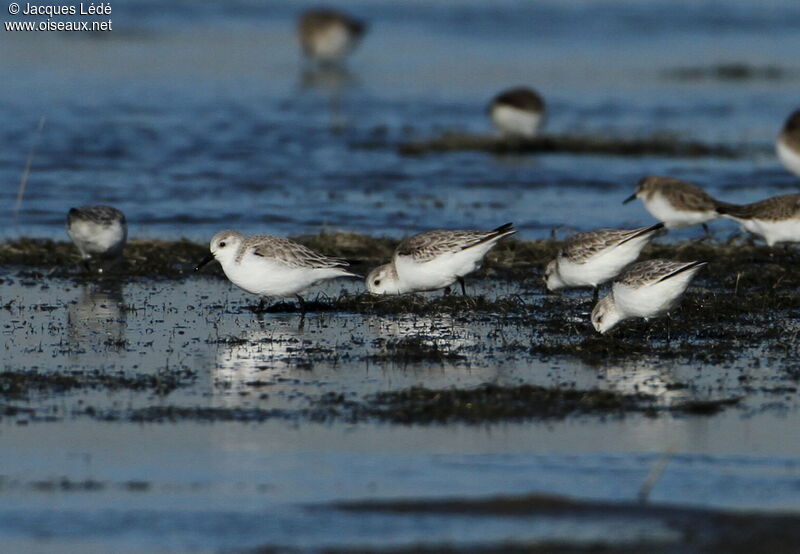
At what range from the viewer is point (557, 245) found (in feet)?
49.5

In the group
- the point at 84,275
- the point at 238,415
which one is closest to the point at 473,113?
the point at 84,275

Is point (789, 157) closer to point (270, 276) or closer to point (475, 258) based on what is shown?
point (475, 258)

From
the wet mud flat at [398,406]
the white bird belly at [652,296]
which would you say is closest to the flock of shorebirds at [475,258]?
the white bird belly at [652,296]

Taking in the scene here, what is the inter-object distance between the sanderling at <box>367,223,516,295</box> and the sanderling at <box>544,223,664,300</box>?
2.09ft

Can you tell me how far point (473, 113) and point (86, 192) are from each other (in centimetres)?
1290

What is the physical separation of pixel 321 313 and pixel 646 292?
3.22 metres

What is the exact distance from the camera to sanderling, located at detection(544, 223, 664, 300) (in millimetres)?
12070

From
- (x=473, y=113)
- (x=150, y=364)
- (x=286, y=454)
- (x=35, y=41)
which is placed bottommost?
(x=286, y=454)

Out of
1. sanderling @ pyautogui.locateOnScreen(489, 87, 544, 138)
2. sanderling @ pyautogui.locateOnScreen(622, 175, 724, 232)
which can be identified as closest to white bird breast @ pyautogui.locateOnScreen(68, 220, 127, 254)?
sanderling @ pyautogui.locateOnScreen(622, 175, 724, 232)

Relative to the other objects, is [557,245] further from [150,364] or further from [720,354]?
[150,364]

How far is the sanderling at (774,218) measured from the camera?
1429 cm

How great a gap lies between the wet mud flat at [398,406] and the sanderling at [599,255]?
0.40 m

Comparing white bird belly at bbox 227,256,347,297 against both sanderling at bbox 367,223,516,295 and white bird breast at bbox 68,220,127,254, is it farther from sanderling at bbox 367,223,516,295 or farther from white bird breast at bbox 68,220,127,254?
white bird breast at bbox 68,220,127,254

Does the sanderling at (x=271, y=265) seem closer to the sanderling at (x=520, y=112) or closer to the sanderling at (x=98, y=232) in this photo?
the sanderling at (x=98, y=232)
